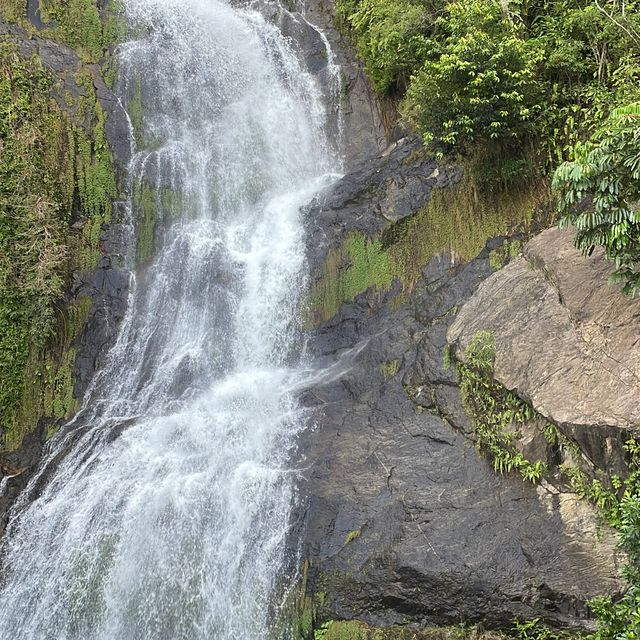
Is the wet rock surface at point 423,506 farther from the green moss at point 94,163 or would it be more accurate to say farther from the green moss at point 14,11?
the green moss at point 14,11

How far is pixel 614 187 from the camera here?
6.08m

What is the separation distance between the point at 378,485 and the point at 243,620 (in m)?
2.65

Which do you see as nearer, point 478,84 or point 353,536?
point 353,536

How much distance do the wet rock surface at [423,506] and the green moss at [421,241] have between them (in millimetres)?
396

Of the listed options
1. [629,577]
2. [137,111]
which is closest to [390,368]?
[629,577]

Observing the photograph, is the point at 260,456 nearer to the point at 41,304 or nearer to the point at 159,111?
the point at 41,304

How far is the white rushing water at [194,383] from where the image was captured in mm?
8219

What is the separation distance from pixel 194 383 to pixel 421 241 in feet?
17.0

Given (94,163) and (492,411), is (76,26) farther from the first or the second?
(492,411)

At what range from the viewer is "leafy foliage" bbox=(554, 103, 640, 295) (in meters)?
5.89

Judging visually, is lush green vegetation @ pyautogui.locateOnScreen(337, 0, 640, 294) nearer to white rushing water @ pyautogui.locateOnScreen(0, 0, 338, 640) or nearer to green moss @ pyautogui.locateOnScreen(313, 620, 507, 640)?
white rushing water @ pyautogui.locateOnScreen(0, 0, 338, 640)

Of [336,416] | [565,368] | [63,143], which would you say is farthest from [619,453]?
[63,143]

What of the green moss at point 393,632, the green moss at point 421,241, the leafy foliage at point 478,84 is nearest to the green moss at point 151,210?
the green moss at point 421,241

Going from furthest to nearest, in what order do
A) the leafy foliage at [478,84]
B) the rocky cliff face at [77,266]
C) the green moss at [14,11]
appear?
the green moss at [14,11] → the rocky cliff face at [77,266] → the leafy foliage at [478,84]
